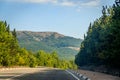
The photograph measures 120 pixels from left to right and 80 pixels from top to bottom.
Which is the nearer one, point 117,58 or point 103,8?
point 117,58

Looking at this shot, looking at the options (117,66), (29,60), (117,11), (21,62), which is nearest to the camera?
(117,11)

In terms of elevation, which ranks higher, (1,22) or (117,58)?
(1,22)

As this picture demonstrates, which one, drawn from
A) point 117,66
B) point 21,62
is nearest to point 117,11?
point 117,66

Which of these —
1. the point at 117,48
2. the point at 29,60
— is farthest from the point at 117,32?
the point at 29,60

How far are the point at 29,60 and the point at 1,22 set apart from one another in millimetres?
64250

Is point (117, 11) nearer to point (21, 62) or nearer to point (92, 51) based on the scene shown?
point (92, 51)

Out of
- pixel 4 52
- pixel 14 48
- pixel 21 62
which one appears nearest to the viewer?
pixel 4 52

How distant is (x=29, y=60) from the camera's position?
167000 millimetres

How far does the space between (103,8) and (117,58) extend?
50956 mm

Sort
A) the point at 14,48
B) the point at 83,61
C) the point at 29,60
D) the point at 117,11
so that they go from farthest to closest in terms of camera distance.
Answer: the point at 29,60, the point at 83,61, the point at 14,48, the point at 117,11

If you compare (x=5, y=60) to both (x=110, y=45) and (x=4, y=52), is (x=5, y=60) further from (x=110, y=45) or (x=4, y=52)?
(x=110, y=45)

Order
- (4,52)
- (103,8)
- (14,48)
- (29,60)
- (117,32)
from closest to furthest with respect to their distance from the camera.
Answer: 1. (117,32)
2. (4,52)
3. (103,8)
4. (14,48)
5. (29,60)

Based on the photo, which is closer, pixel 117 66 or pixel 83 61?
pixel 117 66

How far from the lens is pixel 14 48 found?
12388 cm
